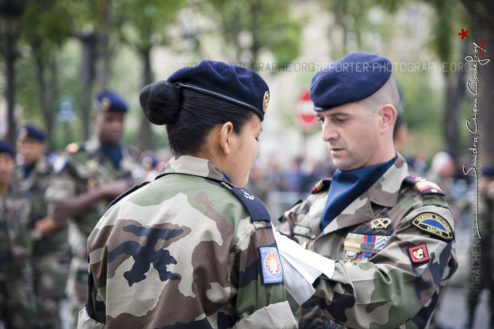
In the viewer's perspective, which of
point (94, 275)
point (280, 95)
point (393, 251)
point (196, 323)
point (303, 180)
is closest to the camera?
point (196, 323)

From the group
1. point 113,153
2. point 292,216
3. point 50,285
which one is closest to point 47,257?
point 50,285

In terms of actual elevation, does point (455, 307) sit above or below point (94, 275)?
below

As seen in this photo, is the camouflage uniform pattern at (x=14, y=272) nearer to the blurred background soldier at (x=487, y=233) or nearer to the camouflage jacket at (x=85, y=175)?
the camouflage jacket at (x=85, y=175)

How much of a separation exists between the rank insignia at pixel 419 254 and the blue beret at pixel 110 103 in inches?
163

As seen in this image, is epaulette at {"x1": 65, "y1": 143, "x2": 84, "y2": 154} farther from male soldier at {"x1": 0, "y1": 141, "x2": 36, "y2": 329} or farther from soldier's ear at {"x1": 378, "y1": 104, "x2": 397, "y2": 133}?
soldier's ear at {"x1": 378, "y1": 104, "x2": 397, "y2": 133}

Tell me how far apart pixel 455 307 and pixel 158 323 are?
6.88 meters

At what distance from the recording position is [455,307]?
776 cm

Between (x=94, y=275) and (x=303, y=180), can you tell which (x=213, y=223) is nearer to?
(x=94, y=275)

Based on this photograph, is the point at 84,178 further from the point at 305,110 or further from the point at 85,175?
the point at 305,110

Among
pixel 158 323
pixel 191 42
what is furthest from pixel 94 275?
pixel 191 42

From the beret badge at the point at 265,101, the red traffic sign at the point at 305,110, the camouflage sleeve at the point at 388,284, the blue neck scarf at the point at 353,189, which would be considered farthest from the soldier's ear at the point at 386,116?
the red traffic sign at the point at 305,110

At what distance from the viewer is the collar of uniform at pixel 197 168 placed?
2.00 m

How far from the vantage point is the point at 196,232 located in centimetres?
184

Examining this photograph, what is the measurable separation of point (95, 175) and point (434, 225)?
13.5ft
